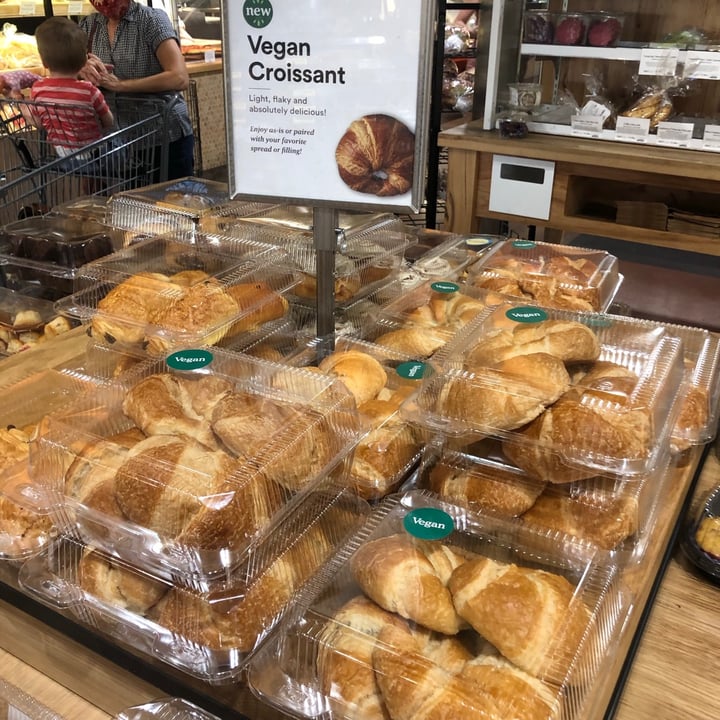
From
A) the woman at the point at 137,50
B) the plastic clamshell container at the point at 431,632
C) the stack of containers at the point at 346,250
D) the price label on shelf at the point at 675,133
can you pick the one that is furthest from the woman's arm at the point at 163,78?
the plastic clamshell container at the point at 431,632

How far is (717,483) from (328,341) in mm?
763

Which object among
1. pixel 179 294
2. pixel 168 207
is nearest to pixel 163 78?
pixel 168 207

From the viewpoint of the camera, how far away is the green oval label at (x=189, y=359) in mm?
1132

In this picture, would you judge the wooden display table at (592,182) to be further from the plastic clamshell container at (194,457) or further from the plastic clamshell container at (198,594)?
the plastic clamshell container at (198,594)

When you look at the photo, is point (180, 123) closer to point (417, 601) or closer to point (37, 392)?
point (37, 392)

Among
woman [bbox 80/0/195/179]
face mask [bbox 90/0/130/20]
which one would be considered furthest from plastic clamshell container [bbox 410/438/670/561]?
face mask [bbox 90/0/130/20]

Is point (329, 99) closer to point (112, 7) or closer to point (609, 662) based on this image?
point (609, 662)

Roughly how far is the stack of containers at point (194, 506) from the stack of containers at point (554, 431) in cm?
15

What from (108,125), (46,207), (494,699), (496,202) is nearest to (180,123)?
(108,125)

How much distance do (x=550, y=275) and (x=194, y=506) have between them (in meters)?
1.16

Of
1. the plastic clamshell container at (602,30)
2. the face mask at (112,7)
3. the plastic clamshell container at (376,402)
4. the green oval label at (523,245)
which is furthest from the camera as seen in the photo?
the face mask at (112,7)

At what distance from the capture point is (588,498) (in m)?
1.02

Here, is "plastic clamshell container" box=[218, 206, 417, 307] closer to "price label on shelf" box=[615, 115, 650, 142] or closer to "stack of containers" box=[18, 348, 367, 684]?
"stack of containers" box=[18, 348, 367, 684]

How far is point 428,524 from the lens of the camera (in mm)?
946
